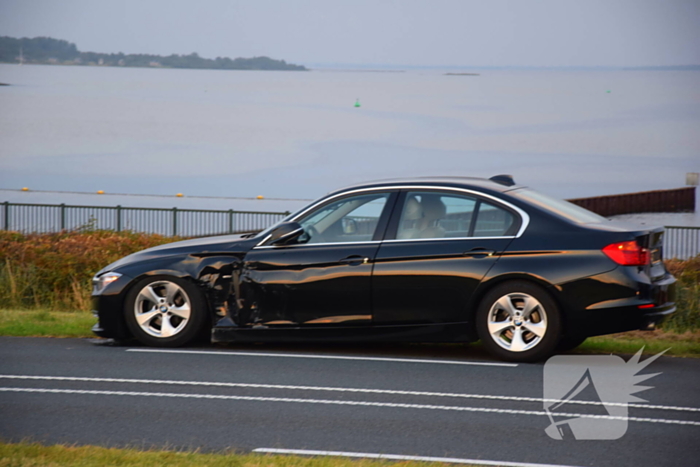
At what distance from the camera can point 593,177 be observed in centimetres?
7812

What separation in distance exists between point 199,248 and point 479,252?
2751 millimetres

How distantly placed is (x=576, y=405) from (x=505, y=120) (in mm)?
127322

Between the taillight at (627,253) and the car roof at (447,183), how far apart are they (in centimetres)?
117

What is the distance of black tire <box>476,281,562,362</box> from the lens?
335 inches

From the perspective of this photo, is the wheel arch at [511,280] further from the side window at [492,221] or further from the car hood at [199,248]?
the car hood at [199,248]

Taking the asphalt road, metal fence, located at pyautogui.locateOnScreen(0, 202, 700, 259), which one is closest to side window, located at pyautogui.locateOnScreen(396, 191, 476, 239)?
the asphalt road

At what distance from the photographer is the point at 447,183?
359 inches

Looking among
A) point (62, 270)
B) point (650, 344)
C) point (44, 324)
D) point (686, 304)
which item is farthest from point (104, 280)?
point (686, 304)

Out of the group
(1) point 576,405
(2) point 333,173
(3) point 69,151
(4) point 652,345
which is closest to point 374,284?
(1) point 576,405

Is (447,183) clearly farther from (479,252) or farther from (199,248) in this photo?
(199,248)

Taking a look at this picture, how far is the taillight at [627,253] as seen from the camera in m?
8.40

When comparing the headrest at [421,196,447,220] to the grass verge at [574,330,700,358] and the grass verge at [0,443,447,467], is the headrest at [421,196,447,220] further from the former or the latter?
the grass verge at [0,443,447,467]

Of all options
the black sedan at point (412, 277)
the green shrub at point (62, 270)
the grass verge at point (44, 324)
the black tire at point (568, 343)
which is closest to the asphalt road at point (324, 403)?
the black sedan at point (412, 277)

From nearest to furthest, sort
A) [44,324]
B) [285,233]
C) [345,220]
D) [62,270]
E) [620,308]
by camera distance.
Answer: [620,308], [285,233], [345,220], [44,324], [62,270]
